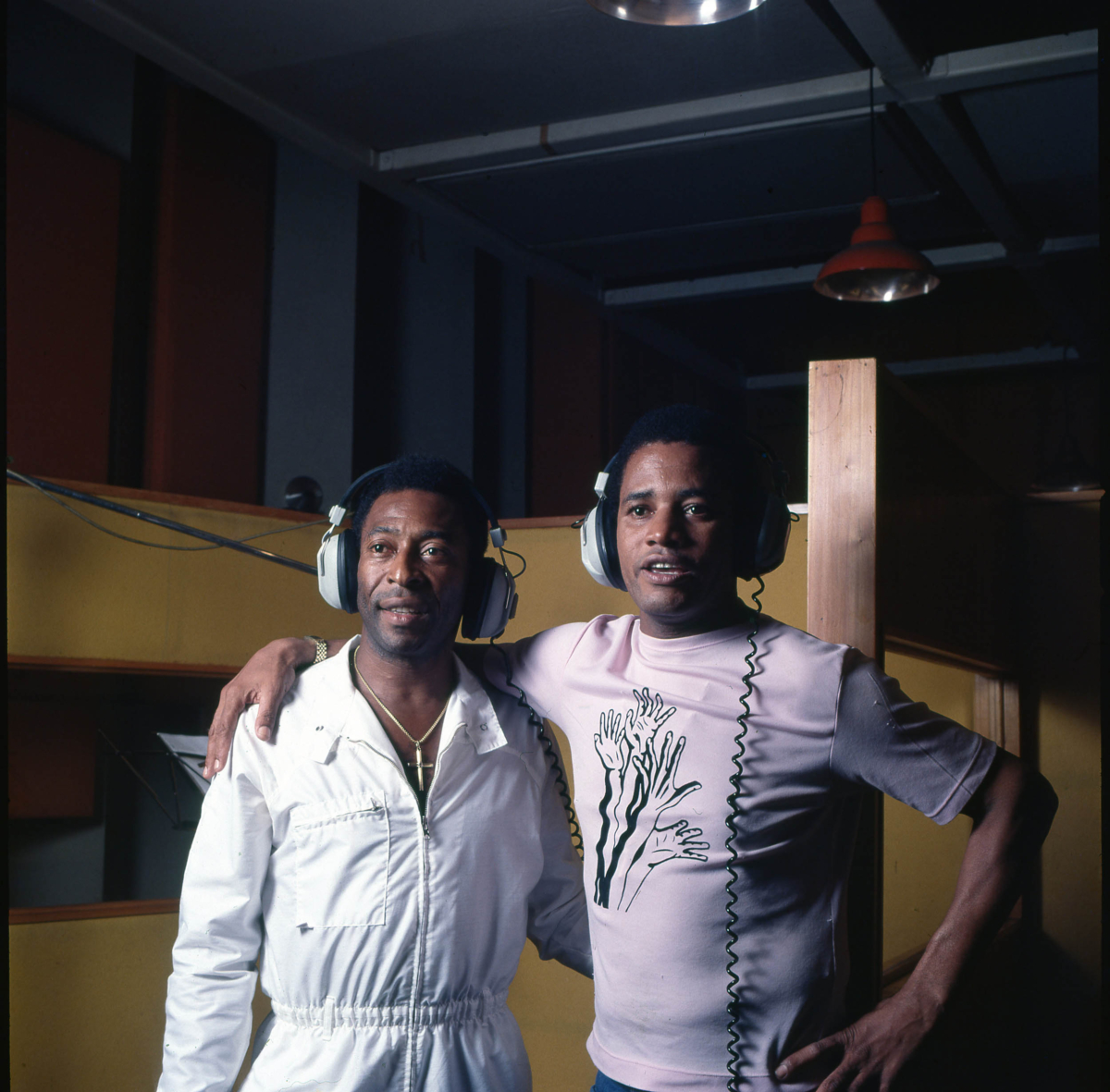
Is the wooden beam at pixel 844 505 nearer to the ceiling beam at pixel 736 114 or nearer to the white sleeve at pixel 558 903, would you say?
the white sleeve at pixel 558 903

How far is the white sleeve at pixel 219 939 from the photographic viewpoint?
160 centimetres

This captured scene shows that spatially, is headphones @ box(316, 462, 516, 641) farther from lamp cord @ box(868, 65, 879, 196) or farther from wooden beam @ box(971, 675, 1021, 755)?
lamp cord @ box(868, 65, 879, 196)

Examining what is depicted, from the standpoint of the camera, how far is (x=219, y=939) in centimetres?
162

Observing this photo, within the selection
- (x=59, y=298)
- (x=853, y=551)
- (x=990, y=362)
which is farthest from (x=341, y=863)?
(x=990, y=362)

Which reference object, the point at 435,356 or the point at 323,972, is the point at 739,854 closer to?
the point at 323,972

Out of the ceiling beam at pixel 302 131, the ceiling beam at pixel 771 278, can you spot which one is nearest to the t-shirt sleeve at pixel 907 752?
the ceiling beam at pixel 302 131

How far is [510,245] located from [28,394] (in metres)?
2.81

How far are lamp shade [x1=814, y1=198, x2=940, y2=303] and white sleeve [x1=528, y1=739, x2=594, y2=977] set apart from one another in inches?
111

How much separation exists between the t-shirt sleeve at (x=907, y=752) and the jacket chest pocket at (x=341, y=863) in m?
0.69

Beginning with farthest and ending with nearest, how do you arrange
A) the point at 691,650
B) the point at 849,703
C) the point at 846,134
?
the point at 846,134, the point at 691,650, the point at 849,703

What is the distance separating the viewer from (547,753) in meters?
1.83

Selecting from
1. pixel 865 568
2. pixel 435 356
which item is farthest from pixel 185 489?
pixel 865 568

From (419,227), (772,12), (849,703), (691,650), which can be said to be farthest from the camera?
(419,227)

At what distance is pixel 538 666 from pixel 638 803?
1.11ft
